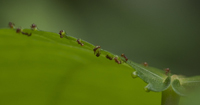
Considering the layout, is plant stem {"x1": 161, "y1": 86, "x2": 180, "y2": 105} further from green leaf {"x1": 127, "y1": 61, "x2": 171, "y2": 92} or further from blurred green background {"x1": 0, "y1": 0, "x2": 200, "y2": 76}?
blurred green background {"x1": 0, "y1": 0, "x2": 200, "y2": 76}

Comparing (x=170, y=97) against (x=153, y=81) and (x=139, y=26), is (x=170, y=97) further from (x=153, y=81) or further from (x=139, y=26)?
(x=139, y=26)

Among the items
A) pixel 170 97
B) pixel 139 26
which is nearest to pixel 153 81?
pixel 170 97

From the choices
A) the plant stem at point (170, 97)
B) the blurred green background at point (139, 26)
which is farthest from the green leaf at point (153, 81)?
the blurred green background at point (139, 26)

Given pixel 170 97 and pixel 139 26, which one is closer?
pixel 170 97

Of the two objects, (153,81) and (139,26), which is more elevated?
(139,26)

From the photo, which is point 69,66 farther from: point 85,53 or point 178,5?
point 178,5

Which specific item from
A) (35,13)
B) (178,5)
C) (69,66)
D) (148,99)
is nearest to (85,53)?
(69,66)
